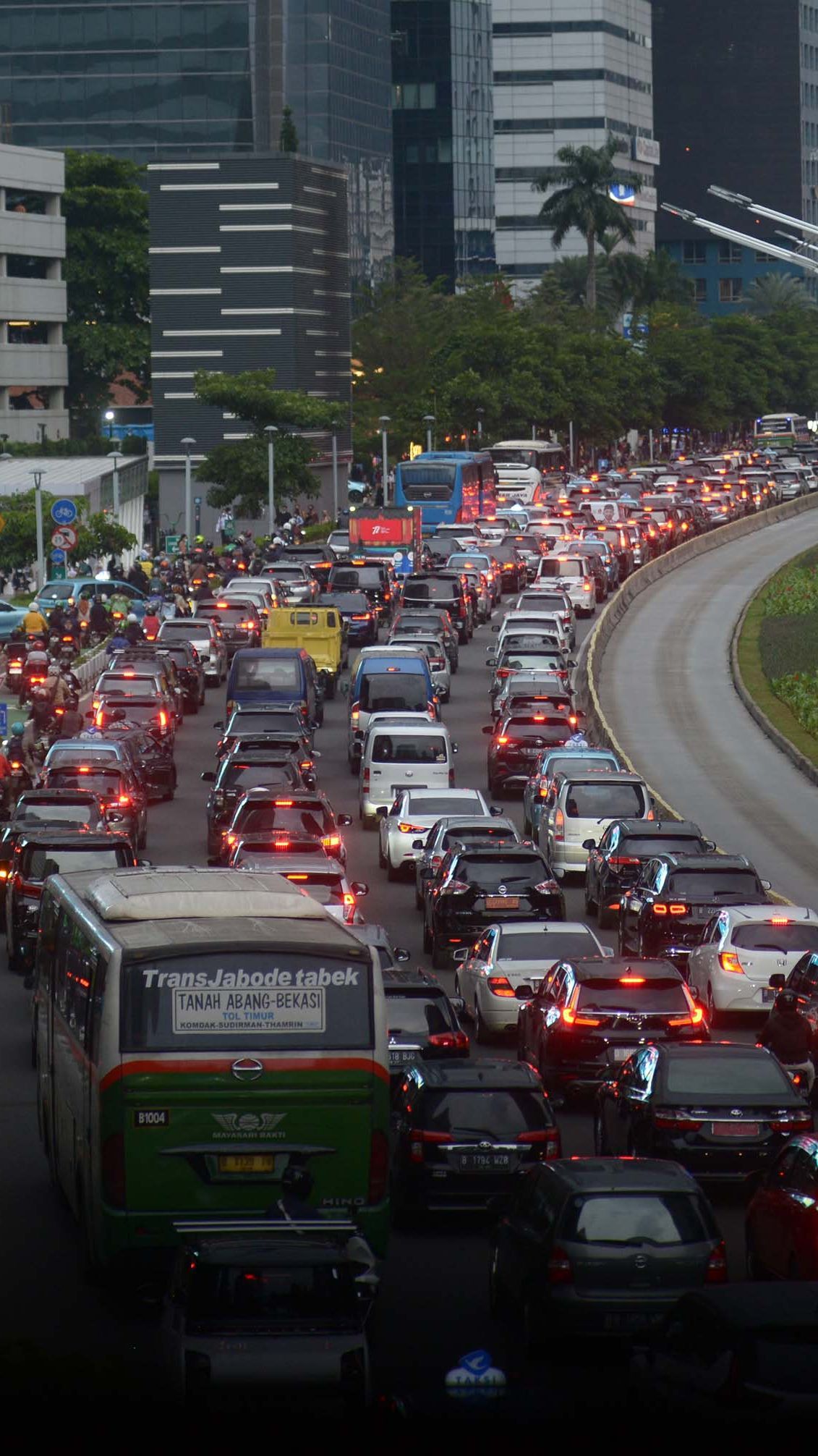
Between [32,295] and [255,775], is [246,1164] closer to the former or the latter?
[255,775]

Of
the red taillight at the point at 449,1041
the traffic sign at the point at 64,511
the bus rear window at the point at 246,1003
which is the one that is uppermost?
the traffic sign at the point at 64,511

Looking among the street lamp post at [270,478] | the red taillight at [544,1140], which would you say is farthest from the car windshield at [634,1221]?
the street lamp post at [270,478]

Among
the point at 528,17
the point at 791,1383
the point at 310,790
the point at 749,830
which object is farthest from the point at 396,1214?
the point at 528,17

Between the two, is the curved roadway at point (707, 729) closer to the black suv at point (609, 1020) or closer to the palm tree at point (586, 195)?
the black suv at point (609, 1020)

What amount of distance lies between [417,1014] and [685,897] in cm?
716

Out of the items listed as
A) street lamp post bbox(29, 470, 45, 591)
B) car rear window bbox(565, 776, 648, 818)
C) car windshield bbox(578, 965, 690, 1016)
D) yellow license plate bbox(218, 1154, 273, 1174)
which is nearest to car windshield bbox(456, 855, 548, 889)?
car rear window bbox(565, 776, 648, 818)

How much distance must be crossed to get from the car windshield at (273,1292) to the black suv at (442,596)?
51.2 m

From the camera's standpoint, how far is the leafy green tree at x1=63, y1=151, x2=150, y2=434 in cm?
13400

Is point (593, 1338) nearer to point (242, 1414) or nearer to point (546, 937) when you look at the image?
point (242, 1414)

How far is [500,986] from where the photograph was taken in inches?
978

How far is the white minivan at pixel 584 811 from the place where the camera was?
34.5m

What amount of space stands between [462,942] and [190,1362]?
16421 millimetres

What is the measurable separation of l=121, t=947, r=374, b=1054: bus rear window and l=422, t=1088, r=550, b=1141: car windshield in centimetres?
269

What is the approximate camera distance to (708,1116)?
59.7ft
